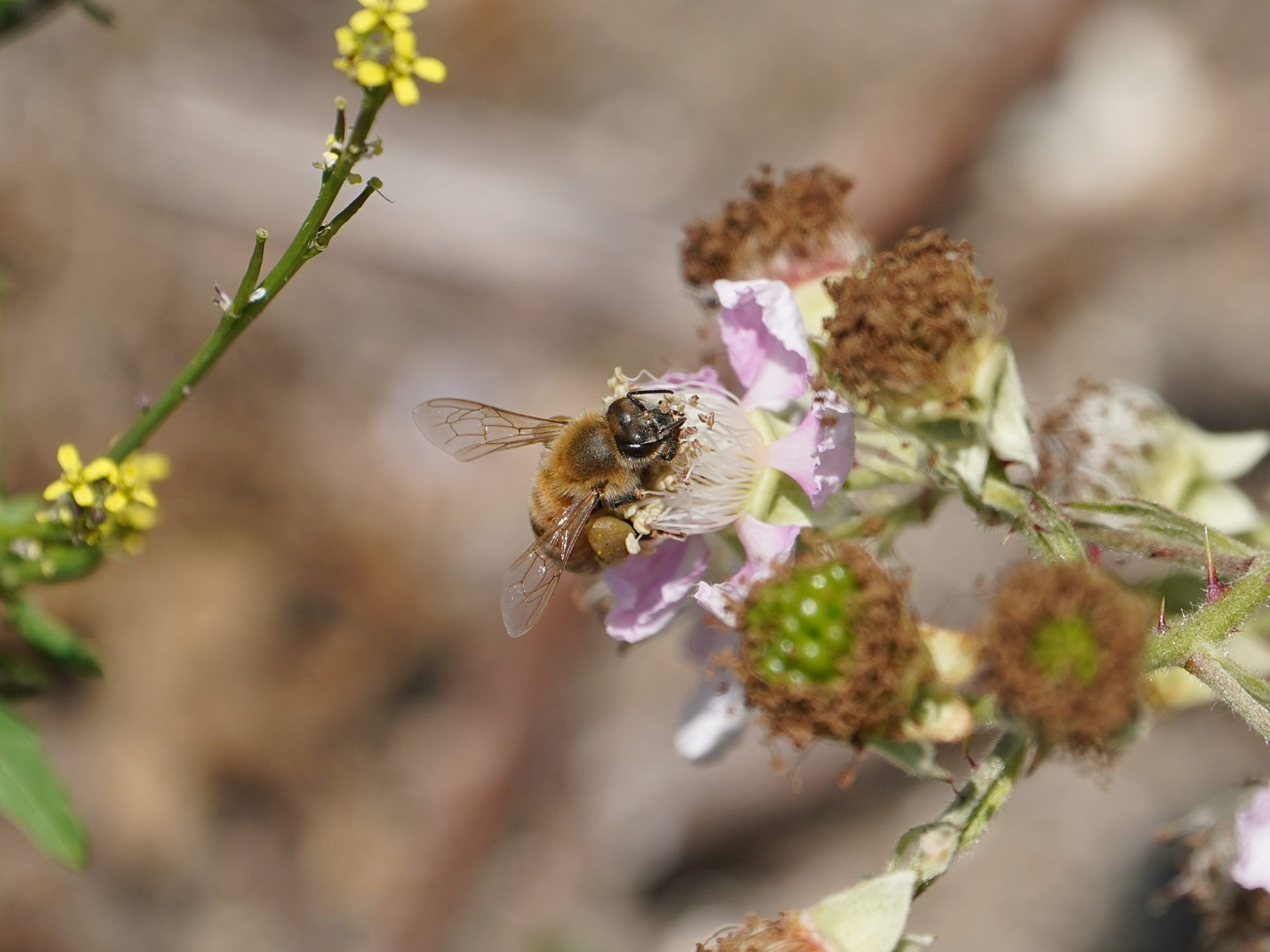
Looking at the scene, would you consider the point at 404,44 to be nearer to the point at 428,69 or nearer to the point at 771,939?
the point at 428,69

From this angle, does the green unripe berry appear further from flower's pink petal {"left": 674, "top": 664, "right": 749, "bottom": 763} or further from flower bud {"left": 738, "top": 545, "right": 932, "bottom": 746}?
flower's pink petal {"left": 674, "top": 664, "right": 749, "bottom": 763}

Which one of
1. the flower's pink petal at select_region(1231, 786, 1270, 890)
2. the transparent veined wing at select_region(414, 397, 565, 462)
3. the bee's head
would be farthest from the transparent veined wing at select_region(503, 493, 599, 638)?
the flower's pink petal at select_region(1231, 786, 1270, 890)

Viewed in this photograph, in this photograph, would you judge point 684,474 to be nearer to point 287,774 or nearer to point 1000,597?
point 1000,597

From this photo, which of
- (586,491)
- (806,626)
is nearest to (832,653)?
(806,626)

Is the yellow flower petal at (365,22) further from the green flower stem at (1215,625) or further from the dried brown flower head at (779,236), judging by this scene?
the green flower stem at (1215,625)

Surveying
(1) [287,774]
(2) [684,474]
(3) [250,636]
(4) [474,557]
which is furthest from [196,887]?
(2) [684,474]
